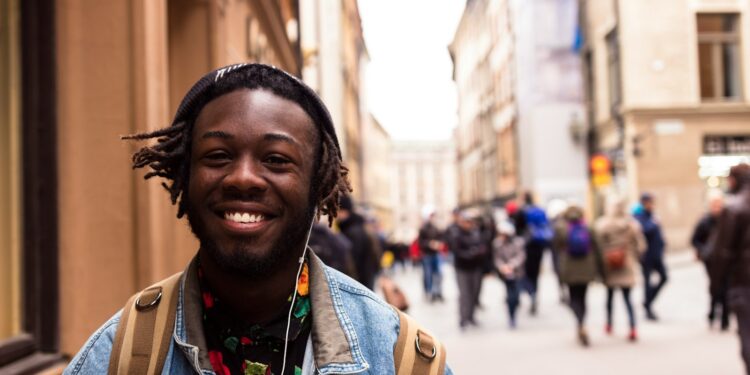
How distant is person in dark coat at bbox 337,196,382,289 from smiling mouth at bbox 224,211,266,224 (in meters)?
7.58

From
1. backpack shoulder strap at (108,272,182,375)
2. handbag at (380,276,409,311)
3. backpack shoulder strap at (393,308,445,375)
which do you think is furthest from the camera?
handbag at (380,276,409,311)

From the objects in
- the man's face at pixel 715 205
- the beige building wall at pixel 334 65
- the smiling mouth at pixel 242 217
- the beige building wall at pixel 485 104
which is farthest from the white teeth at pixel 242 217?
the beige building wall at pixel 485 104

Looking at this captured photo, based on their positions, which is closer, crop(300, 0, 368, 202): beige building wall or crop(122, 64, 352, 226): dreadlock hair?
crop(122, 64, 352, 226): dreadlock hair

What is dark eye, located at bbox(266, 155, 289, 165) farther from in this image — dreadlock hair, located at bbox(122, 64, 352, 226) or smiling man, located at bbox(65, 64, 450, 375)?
dreadlock hair, located at bbox(122, 64, 352, 226)

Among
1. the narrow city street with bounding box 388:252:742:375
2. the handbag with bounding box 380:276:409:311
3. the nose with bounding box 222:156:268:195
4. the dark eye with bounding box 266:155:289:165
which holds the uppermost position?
the dark eye with bounding box 266:155:289:165

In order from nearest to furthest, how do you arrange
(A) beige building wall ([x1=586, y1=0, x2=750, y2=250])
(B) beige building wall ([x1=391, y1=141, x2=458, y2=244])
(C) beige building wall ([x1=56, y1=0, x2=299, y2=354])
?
(C) beige building wall ([x1=56, y1=0, x2=299, y2=354]) < (A) beige building wall ([x1=586, y1=0, x2=750, y2=250]) < (B) beige building wall ([x1=391, y1=141, x2=458, y2=244])

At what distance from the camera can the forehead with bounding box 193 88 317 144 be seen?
5.69 feet

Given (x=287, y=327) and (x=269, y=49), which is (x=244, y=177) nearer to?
(x=287, y=327)

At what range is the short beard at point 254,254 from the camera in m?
1.72

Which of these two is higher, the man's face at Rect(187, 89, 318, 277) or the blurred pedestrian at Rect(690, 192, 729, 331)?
the man's face at Rect(187, 89, 318, 277)

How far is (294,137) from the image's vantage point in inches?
70.0

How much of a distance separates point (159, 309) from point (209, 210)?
0.72 feet

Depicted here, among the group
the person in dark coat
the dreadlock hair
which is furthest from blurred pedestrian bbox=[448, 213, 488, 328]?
the dreadlock hair

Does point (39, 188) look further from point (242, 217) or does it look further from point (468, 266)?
point (468, 266)
